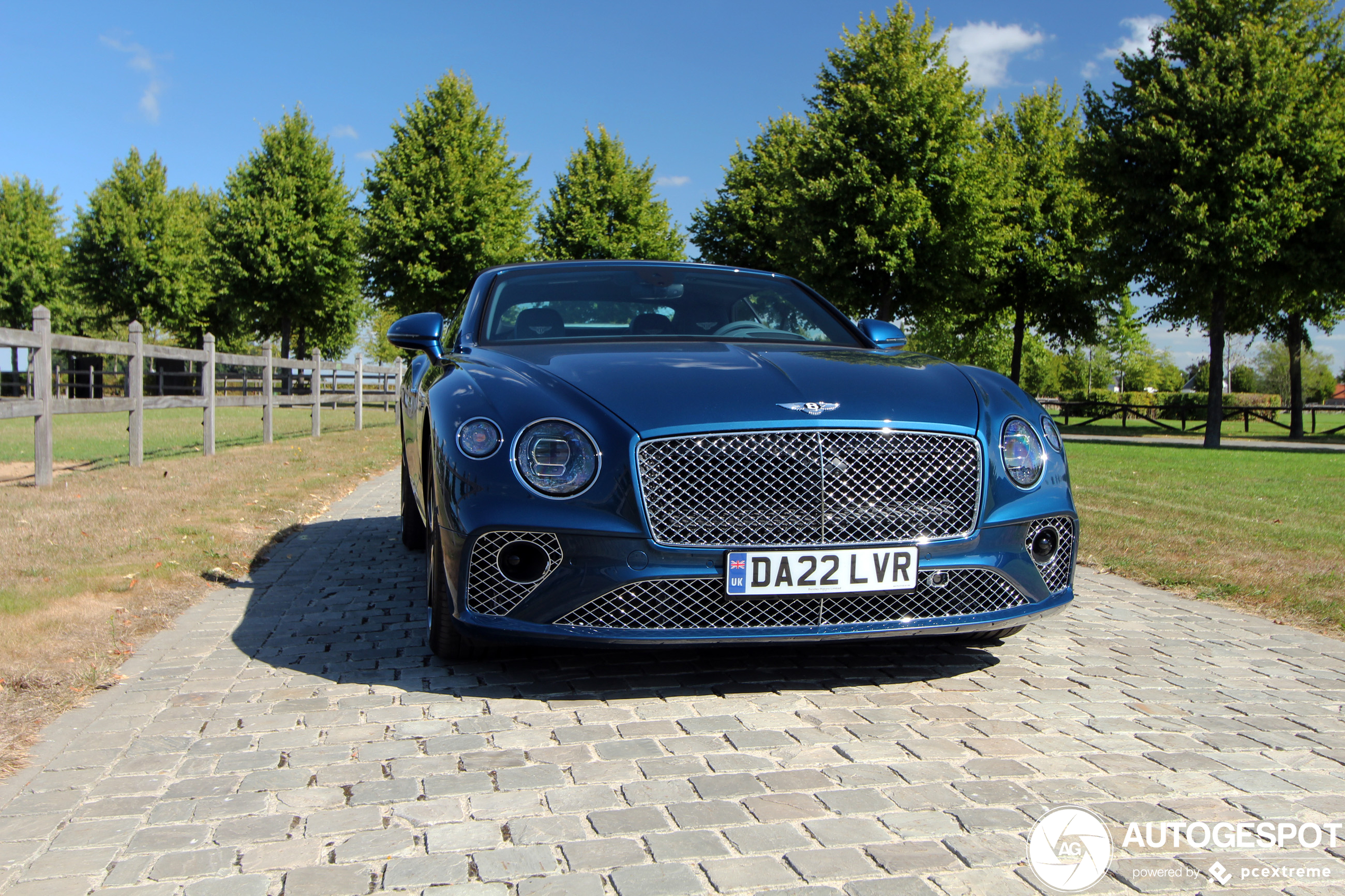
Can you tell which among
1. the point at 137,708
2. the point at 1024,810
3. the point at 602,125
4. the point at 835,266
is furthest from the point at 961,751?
the point at 602,125

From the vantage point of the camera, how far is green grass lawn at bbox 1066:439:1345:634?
5648mm

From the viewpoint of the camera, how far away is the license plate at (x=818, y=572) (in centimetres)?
331

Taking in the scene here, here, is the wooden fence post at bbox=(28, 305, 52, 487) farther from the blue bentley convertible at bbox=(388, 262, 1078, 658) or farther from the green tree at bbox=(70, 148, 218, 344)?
the green tree at bbox=(70, 148, 218, 344)

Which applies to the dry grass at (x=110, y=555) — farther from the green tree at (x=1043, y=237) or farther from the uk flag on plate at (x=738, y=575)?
the green tree at (x=1043, y=237)

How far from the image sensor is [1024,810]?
102 inches

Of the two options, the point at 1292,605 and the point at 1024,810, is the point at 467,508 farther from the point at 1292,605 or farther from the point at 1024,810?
the point at 1292,605

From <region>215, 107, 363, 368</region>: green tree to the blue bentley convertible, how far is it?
3376 cm

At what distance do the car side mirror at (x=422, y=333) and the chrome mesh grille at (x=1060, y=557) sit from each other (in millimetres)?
2759

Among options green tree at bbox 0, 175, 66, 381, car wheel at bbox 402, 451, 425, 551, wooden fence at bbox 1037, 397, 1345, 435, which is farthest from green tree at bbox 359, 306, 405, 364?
car wheel at bbox 402, 451, 425, 551

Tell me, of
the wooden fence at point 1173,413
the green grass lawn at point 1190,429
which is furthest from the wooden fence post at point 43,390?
the wooden fence at point 1173,413

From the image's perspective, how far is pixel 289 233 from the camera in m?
36.5

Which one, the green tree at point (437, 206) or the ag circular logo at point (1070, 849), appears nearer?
the ag circular logo at point (1070, 849)

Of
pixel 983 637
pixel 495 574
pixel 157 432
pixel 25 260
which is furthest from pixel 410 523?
pixel 25 260

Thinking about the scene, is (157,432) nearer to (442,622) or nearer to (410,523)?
(410,523)
